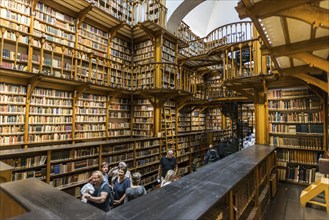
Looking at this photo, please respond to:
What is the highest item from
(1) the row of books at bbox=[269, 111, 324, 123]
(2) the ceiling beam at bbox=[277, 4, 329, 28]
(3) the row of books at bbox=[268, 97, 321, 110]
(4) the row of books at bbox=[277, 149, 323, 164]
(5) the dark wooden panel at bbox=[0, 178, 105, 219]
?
(2) the ceiling beam at bbox=[277, 4, 329, 28]

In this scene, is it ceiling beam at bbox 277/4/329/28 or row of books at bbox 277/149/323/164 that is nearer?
Result: ceiling beam at bbox 277/4/329/28

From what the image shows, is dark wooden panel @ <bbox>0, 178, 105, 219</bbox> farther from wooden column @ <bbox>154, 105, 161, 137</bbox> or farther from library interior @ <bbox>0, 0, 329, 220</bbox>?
wooden column @ <bbox>154, 105, 161, 137</bbox>

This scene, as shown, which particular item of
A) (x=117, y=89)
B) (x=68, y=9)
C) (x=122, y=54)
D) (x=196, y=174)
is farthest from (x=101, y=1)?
(x=196, y=174)

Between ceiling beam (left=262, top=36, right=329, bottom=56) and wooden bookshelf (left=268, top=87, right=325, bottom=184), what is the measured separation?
8.31 ft

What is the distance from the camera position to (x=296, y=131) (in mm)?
4320

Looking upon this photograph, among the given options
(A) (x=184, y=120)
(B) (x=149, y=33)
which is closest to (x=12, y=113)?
(B) (x=149, y=33)

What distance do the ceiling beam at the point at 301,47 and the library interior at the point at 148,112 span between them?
0.04ft

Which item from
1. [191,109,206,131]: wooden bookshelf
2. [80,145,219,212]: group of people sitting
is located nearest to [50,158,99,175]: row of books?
[80,145,219,212]: group of people sitting

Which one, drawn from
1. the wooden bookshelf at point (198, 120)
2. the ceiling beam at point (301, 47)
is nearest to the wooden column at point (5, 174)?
the ceiling beam at point (301, 47)

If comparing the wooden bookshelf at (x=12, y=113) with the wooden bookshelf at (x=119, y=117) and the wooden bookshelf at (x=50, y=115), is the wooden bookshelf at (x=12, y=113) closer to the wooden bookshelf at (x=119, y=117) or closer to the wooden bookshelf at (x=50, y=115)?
the wooden bookshelf at (x=50, y=115)

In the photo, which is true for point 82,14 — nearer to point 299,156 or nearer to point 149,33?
point 149,33

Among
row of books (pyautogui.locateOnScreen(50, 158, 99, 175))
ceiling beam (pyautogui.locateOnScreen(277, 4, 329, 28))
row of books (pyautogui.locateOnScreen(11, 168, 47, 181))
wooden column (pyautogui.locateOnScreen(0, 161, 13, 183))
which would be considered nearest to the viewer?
ceiling beam (pyautogui.locateOnScreen(277, 4, 329, 28))

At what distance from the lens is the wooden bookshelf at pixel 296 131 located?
4.09 metres

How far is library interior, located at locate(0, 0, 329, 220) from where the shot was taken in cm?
147
